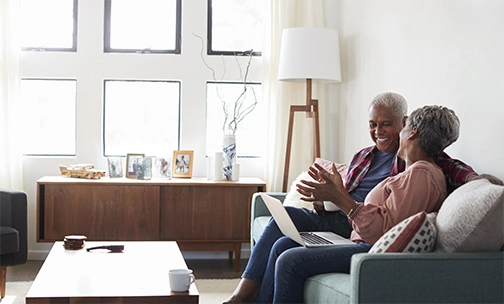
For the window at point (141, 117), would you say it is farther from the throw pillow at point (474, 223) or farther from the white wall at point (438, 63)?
the throw pillow at point (474, 223)

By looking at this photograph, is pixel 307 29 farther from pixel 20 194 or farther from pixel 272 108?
pixel 20 194

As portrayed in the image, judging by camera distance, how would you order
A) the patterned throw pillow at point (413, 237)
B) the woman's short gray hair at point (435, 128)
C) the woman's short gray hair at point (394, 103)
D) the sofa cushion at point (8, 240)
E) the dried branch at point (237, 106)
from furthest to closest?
the dried branch at point (237, 106) → the sofa cushion at point (8, 240) → the woman's short gray hair at point (394, 103) → the woman's short gray hair at point (435, 128) → the patterned throw pillow at point (413, 237)

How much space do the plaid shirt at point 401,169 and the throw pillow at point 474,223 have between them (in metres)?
0.40

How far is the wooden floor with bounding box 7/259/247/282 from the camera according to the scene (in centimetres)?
430

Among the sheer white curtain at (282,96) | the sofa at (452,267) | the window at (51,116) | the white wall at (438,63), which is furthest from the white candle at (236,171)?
the sofa at (452,267)

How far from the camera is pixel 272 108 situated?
4.91 m

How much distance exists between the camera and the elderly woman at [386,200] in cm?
243

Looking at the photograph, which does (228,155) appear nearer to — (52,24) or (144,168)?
(144,168)

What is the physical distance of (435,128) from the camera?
2.55 metres

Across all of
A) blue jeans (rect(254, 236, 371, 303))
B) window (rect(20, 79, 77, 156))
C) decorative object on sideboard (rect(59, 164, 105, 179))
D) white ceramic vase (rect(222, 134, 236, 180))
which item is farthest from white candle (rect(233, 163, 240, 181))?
blue jeans (rect(254, 236, 371, 303))

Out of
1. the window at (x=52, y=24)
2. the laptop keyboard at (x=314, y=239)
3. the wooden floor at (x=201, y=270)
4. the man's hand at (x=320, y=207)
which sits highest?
the window at (x=52, y=24)

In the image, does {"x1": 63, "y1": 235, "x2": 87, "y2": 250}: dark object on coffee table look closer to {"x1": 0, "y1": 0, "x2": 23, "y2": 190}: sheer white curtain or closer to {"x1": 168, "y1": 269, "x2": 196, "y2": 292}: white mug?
{"x1": 168, "y1": 269, "x2": 196, "y2": 292}: white mug

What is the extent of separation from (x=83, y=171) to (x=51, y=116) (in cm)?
63

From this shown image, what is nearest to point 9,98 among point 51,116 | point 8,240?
point 51,116
